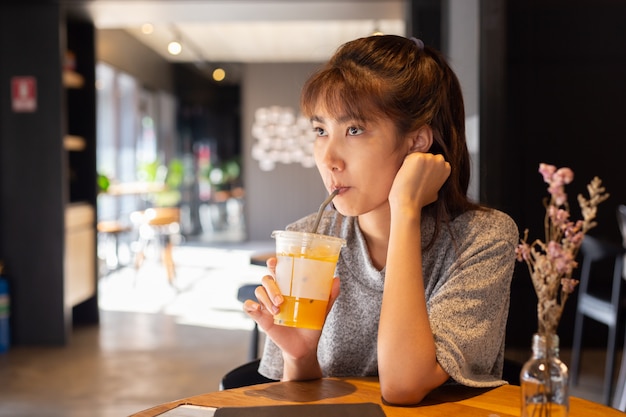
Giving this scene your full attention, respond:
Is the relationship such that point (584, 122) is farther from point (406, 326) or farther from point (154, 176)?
point (154, 176)

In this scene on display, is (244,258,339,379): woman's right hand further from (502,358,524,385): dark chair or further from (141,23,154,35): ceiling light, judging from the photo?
(141,23,154,35): ceiling light

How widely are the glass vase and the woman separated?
27 centimetres

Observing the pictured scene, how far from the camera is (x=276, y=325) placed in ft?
4.36

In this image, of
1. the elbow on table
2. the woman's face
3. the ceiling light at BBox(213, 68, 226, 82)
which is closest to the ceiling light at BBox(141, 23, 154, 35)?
the ceiling light at BBox(213, 68, 226, 82)

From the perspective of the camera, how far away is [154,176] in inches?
424

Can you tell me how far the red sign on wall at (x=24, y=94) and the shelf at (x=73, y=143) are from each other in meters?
0.36

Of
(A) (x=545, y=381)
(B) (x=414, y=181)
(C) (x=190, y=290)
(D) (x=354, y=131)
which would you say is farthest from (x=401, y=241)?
Answer: (C) (x=190, y=290)

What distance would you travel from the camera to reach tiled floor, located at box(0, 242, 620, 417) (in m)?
4.07

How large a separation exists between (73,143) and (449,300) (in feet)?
17.0

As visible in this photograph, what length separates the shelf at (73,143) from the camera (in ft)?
18.7

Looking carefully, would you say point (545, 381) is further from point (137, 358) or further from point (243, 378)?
point (137, 358)

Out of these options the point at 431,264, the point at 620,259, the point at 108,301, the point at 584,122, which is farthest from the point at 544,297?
the point at 108,301

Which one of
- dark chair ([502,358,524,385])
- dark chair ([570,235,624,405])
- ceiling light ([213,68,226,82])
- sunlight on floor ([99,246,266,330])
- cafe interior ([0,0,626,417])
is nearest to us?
dark chair ([502,358,524,385])

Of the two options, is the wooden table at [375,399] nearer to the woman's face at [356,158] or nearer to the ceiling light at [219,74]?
the woman's face at [356,158]
